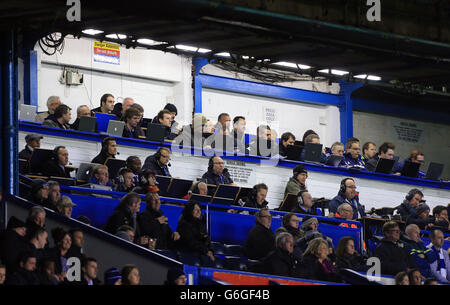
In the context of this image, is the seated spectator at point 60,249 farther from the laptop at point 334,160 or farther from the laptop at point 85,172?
the laptop at point 334,160

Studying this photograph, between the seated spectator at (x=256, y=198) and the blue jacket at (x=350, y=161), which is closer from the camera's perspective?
the seated spectator at (x=256, y=198)

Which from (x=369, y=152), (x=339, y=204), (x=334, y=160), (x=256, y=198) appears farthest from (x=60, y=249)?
(x=369, y=152)

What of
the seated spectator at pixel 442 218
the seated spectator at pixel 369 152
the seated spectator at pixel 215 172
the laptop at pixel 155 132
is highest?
the laptop at pixel 155 132

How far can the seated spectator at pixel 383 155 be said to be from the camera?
18.3 meters

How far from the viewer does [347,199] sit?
15.9m

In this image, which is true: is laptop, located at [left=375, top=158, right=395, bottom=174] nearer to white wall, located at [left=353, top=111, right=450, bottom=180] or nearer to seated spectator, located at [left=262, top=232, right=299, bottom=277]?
seated spectator, located at [left=262, top=232, right=299, bottom=277]

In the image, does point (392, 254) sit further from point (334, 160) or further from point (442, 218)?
point (334, 160)

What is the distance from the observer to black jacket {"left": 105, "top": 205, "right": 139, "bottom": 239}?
39.4ft

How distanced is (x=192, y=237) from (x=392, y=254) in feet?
10.2

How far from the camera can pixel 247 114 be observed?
23406 millimetres

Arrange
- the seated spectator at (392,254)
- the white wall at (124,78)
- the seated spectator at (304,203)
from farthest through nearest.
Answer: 1. the white wall at (124,78)
2. the seated spectator at (304,203)
3. the seated spectator at (392,254)

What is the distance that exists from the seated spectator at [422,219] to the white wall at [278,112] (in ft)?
24.0

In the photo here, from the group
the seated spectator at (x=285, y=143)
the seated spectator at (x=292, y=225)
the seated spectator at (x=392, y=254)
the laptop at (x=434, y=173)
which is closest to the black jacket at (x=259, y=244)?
the seated spectator at (x=292, y=225)

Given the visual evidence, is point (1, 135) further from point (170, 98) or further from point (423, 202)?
point (170, 98)
